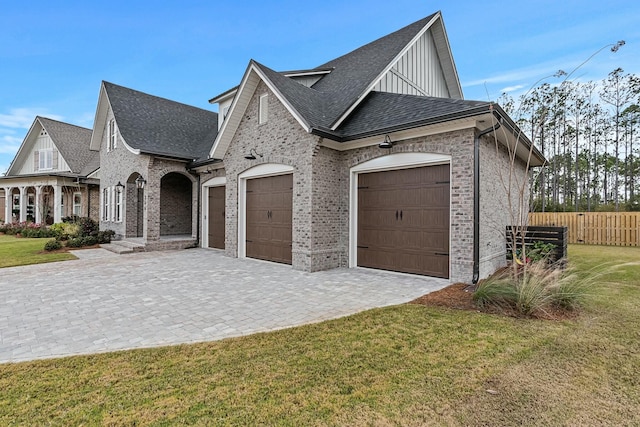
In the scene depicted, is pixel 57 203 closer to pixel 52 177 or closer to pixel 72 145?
pixel 52 177

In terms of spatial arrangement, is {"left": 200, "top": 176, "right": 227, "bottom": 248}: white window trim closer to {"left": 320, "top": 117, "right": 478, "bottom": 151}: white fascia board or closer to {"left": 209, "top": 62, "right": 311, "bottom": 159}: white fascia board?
{"left": 209, "top": 62, "right": 311, "bottom": 159}: white fascia board

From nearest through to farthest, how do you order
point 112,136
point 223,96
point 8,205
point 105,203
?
point 223,96
point 112,136
point 105,203
point 8,205

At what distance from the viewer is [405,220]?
768 centimetres

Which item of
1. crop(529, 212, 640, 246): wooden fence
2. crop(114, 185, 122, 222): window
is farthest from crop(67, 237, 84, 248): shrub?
crop(529, 212, 640, 246): wooden fence

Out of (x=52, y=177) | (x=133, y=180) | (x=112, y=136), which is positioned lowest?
(x=133, y=180)

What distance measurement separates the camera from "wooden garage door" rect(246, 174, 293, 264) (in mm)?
9227

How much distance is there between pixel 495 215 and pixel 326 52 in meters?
16.1

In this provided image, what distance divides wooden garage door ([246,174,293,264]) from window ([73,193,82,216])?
17.8 meters

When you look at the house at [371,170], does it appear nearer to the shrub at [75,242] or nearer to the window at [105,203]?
the shrub at [75,242]

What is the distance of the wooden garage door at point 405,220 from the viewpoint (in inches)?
281

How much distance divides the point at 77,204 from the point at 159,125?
11.9 meters

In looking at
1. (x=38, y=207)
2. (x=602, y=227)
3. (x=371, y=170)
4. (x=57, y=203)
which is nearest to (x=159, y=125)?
(x=57, y=203)

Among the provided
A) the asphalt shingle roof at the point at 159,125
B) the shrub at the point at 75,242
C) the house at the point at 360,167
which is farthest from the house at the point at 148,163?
the shrub at the point at 75,242

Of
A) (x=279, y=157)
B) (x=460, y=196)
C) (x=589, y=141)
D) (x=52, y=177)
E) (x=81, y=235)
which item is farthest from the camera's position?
(x=589, y=141)
